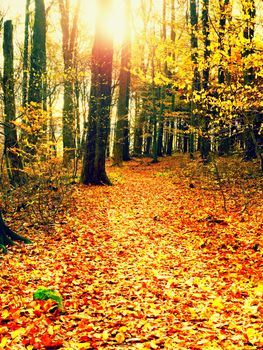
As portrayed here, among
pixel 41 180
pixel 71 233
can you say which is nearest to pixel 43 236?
pixel 71 233

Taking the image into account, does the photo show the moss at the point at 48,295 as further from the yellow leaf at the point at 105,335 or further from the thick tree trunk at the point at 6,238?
the thick tree trunk at the point at 6,238

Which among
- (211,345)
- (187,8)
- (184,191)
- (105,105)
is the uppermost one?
(187,8)

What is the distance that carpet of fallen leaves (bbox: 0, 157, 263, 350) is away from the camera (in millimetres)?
4051

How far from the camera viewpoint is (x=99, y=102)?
12578 millimetres

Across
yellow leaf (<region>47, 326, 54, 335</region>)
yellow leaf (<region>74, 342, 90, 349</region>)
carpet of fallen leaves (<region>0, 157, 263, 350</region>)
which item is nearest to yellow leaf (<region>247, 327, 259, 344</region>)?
carpet of fallen leaves (<region>0, 157, 263, 350</region>)

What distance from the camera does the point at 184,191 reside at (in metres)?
12.5

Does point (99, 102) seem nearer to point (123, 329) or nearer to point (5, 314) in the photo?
point (5, 314)

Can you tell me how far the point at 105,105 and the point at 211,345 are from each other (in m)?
10.3

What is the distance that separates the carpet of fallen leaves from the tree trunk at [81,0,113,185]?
7.60 feet

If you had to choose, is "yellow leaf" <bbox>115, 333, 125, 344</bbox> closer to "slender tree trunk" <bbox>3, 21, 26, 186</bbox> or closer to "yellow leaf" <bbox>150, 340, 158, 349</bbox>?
"yellow leaf" <bbox>150, 340, 158, 349</bbox>

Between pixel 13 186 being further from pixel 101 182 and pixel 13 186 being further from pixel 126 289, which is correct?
pixel 126 289

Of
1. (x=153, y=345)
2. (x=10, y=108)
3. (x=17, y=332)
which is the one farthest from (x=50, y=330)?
(x=10, y=108)

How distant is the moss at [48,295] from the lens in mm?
4785

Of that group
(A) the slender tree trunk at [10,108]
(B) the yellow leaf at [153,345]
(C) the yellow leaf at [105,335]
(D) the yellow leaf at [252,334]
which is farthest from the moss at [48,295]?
(A) the slender tree trunk at [10,108]
